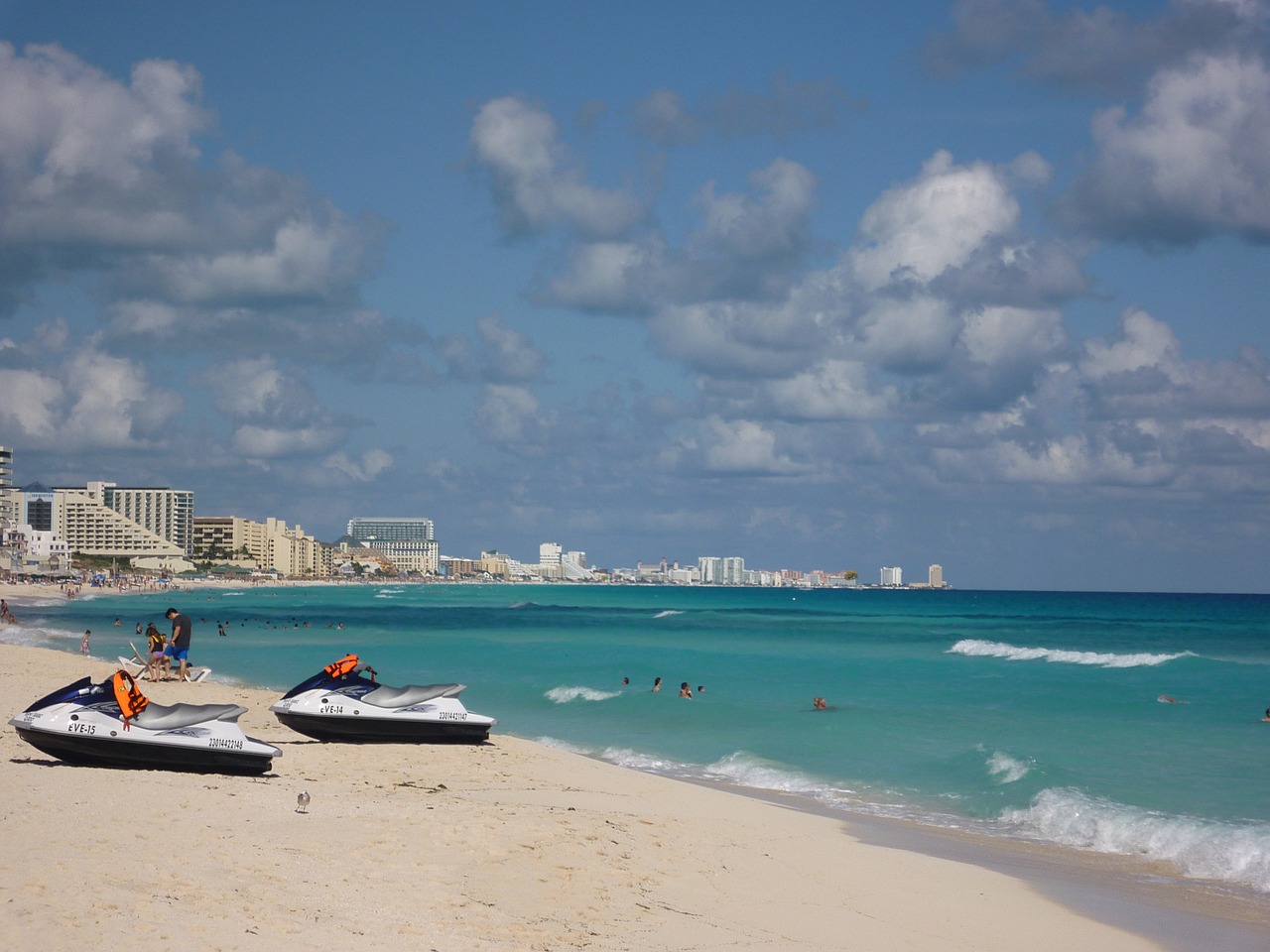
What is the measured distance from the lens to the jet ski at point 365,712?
16.2 meters

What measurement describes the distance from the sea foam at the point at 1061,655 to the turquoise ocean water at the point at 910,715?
171 millimetres

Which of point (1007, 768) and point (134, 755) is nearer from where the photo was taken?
point (134, 755)

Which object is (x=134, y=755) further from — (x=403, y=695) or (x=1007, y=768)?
(x=1007, y=768)

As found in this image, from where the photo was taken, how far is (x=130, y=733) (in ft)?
40.9

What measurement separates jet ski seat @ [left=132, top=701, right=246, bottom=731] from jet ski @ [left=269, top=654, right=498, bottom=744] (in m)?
3.02

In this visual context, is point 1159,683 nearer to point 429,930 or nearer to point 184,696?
point 184,696

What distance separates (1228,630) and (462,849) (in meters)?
83.1

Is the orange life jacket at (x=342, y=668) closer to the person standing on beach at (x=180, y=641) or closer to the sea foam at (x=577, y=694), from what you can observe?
the person standing on beach at (x=180, y=641)

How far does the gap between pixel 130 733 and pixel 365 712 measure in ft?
13.8

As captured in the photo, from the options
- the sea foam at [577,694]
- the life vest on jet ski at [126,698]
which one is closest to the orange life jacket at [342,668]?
the life vest on jet ski at [126,698]

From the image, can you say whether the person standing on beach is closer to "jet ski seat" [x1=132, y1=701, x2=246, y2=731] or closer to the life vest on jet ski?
"jet ski seat" [x1=132, y1=701, x2=246, y2=731]

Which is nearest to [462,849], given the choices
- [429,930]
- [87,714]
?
Answer: [429,930]

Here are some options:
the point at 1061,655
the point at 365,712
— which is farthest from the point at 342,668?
the point at 1061,655

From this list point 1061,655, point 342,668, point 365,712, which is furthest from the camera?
point 1061,655
